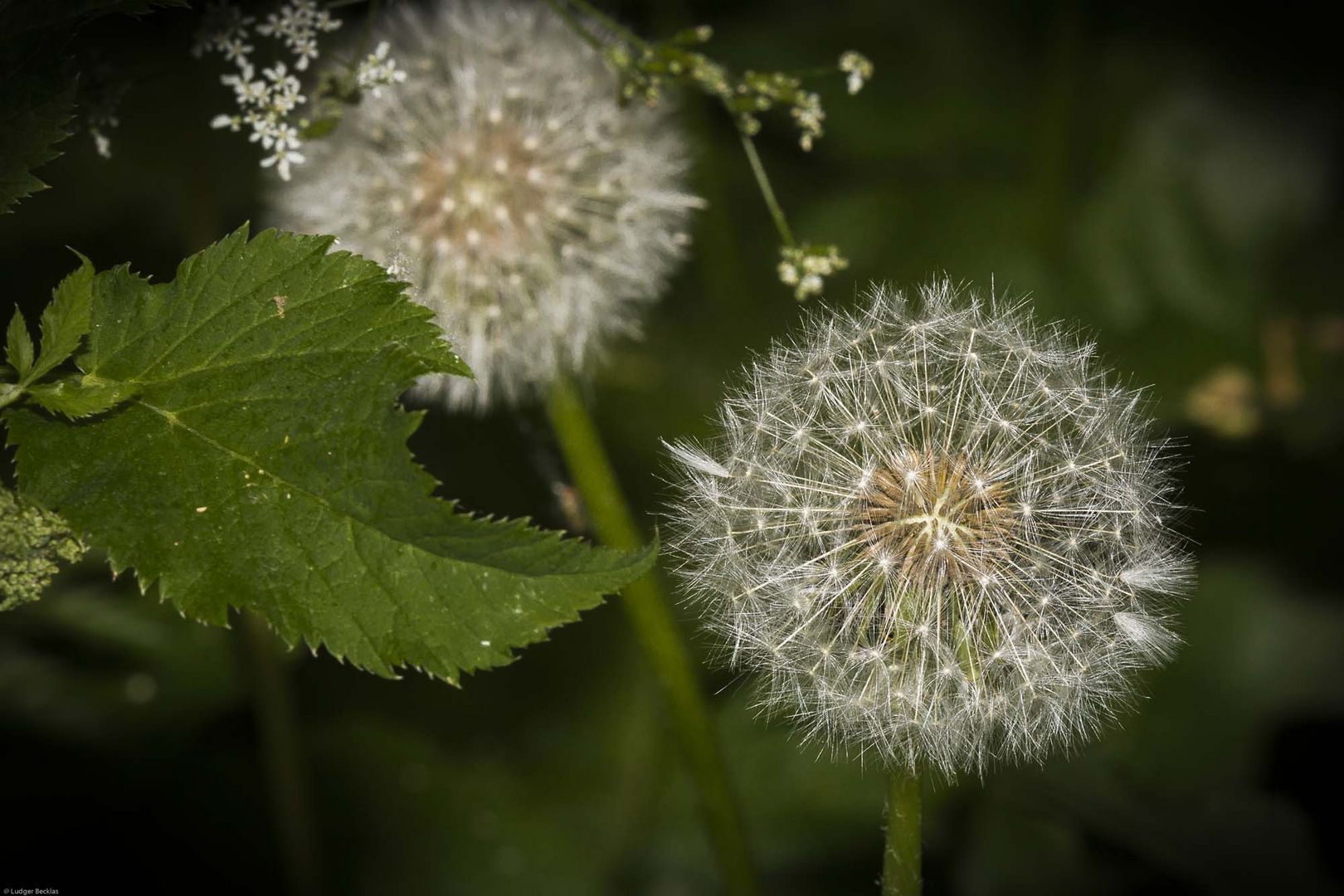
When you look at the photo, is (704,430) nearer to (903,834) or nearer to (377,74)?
(377,74)

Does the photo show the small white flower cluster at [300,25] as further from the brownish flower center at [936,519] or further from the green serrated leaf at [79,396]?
the brownish flower center at [936,519]

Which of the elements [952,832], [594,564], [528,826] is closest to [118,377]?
[594,564]

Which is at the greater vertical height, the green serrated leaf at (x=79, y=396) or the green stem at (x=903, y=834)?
the green serrated leaf at (x=79, y=396)

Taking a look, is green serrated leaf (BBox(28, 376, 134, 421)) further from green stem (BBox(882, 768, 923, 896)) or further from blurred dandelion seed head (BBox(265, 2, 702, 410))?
green stem (BBox(882, 768, 923, 896))

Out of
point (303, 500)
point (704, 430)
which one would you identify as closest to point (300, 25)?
point (303, 500)

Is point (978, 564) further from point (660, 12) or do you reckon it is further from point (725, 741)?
point (660, 12)

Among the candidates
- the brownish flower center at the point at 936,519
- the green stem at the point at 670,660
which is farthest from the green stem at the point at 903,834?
the green stem at the point at 670,660
